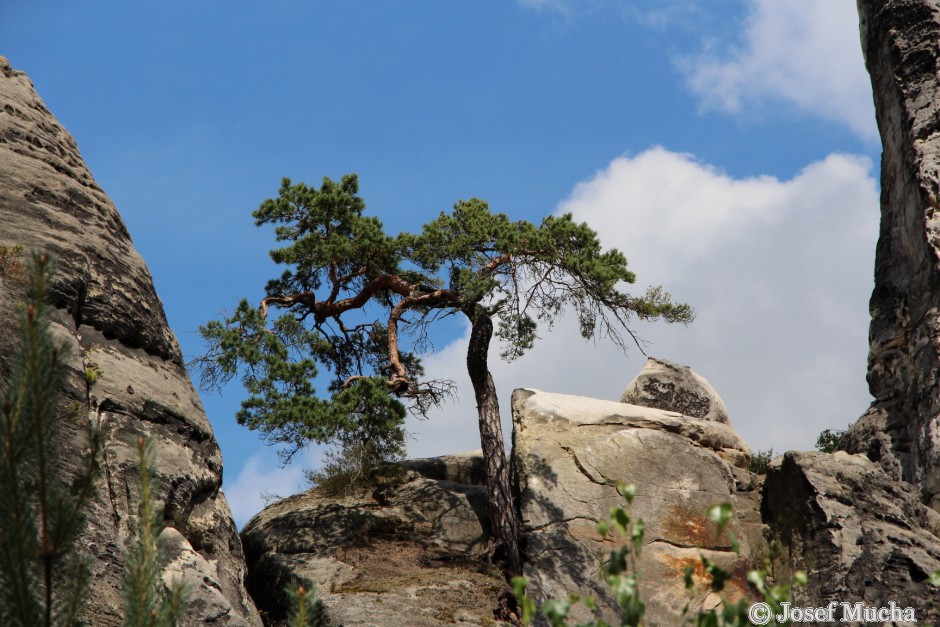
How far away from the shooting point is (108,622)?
9742 mm

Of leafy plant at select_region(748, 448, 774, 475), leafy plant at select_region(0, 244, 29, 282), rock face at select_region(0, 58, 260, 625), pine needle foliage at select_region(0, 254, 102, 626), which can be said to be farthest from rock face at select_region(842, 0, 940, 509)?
pine needle foliage at select_region(0, 254, 102, 626)

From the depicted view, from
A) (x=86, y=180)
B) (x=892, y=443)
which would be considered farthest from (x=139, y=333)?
(x=892, y=443)

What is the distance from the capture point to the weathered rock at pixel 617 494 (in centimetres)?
1638

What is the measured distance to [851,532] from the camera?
1587 cm

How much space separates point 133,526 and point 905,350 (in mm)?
18027

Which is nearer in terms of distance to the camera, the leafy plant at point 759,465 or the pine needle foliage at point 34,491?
the pine needle foliage at point 34,491

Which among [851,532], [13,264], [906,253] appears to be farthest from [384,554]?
[906,253]

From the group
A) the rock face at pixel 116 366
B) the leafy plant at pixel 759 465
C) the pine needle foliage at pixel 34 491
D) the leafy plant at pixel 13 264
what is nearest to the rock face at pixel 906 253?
the leafy plant at pixel 759 465

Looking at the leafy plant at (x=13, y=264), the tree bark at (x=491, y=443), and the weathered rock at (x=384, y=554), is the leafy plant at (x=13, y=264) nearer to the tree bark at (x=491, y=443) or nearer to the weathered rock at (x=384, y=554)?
the weathered rock at (x=384, y=554)

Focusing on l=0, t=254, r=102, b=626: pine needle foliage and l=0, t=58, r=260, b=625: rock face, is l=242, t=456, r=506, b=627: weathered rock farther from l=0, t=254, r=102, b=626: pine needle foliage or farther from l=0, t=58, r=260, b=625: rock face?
l=0, t=254, r=102, b=626: pine needle foliage

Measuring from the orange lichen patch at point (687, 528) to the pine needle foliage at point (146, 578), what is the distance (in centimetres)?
1277

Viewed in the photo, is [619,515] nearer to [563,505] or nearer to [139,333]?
[139,333]

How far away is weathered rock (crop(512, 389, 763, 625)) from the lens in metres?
16.4

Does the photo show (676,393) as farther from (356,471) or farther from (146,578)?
(146,578)
